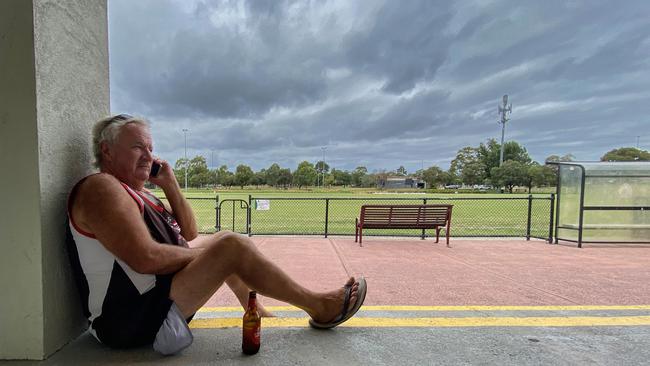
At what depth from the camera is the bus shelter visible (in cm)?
657

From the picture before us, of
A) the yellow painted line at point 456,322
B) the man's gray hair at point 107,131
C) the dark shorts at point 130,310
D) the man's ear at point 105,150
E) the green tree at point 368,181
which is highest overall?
the man's gray hair at point 107,131

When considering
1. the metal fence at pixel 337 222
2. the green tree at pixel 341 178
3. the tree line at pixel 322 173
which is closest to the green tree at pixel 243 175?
the tree line at pixel 322 173

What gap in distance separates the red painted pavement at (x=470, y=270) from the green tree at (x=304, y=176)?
77.3 meters

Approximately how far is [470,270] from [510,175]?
70.1m

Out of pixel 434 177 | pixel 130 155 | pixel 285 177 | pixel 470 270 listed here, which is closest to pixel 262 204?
pixel 470 270

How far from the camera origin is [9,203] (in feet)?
4.29

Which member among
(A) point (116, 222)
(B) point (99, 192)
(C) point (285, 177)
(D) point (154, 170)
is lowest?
(C) point (285, 177)

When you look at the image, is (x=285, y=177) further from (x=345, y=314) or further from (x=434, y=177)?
(x=345, y=314)

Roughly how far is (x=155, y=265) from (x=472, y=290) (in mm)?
3319

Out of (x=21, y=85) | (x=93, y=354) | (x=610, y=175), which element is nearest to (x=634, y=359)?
(x=93, y=354)

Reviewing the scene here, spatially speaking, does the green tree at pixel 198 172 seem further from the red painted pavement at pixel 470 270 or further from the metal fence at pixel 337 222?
the red painted pavement at pixel 470 270

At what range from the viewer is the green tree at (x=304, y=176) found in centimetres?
8403

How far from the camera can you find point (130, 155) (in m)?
1.67

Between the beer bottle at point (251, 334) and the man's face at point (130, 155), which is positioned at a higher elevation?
the man's face at point (130, 155)
